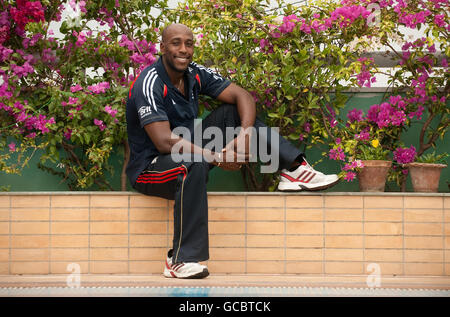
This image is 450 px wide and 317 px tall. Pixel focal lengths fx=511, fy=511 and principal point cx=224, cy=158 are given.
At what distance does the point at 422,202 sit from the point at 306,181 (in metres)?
0.69

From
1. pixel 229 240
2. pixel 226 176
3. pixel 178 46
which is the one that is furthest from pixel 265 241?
pixel 178 46

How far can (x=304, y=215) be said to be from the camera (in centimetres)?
300

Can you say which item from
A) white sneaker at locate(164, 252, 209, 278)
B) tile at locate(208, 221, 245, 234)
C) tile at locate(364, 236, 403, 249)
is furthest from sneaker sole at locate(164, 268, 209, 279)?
tile at locate(364, 236, 403, 249)

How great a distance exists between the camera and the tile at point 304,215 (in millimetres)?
2992

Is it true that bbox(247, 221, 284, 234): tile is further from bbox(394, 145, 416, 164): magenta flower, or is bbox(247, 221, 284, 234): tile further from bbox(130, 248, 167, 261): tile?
bbox(394, 145, 416, 164): magenta flower

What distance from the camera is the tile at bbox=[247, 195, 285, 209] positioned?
2990 millimetres

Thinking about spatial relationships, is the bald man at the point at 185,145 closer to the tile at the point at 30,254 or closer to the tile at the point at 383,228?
the tile at the point at 383,228

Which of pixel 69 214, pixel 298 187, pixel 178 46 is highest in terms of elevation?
pixel 178 46

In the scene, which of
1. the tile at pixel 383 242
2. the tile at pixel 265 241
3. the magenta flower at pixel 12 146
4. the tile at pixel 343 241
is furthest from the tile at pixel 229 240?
the magenta flower at pixel 12 146

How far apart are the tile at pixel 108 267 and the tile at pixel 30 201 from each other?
449mm

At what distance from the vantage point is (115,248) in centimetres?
298

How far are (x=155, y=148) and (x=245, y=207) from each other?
2.05 feet

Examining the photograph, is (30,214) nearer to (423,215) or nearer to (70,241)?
(70,241)

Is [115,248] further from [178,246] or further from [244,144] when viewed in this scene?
[244,144]
